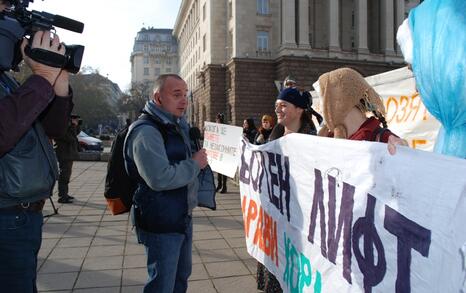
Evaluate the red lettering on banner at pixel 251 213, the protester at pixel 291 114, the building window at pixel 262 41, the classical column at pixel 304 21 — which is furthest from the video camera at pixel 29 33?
the classical column at pixel 304 21

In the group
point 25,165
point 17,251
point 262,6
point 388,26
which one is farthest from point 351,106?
point 388,26

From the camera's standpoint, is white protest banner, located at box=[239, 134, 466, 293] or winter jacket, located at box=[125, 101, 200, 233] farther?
winter jacket, located at box=[125, 101, 200, 233]

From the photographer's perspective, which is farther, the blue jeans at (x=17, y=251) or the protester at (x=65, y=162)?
the protester at (x=65, y=162)

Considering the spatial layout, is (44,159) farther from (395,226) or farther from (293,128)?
(293,128)

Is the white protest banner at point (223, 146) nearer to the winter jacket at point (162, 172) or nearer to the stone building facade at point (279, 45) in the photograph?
the winter jacket at point (162, 172)

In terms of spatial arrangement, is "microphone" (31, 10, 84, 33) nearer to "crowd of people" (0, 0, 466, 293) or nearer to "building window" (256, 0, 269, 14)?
"crowd of people" (0, 0, 466, 293)

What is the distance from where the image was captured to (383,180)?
1.66 metres

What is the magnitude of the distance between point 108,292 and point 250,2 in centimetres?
3474

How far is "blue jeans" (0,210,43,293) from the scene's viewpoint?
5.73 feet

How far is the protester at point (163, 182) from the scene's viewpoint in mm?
2379

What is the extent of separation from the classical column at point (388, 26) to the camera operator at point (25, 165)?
40.9 metres

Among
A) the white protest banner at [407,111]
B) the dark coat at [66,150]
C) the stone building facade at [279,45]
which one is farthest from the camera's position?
the stone building facade at [279,45]

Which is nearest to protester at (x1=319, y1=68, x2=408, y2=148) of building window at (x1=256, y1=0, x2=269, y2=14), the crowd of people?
the crowd of people

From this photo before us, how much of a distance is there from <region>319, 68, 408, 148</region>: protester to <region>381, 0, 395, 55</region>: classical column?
131 feet
